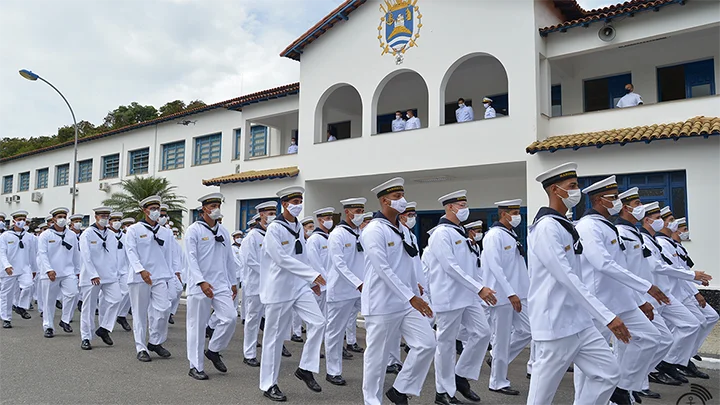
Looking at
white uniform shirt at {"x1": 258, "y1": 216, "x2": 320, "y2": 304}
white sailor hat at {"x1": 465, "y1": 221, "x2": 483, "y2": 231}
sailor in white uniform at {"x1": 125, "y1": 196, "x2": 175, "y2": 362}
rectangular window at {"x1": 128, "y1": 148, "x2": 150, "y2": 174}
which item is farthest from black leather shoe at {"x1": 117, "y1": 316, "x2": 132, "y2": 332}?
rectangular window at {"x1": 128, "y1": 148, "x2": 150, "y2": 174}

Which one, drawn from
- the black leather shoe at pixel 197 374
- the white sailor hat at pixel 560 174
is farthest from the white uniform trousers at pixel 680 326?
the black leather shoe at pixel 197 374

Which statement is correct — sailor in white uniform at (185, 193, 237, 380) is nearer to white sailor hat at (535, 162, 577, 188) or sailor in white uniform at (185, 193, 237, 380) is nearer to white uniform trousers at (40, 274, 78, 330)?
white sailor hat at (535, 162, 577, 188)

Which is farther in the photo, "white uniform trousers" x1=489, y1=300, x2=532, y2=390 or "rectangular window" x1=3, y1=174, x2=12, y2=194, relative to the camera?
"rectangular window" x1=3, y1=174, x2=12, y2=194

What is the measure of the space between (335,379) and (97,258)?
501 centimetres

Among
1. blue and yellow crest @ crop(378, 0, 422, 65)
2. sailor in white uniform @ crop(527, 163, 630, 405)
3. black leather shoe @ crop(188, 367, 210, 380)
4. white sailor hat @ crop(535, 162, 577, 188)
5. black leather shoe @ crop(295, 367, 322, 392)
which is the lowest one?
black leather shoe @ crop(188, 367, 210, 380)

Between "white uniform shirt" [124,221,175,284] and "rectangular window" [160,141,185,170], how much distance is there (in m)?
17.7

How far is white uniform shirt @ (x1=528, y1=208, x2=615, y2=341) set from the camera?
14.0 feet

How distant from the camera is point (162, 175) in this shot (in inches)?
1053

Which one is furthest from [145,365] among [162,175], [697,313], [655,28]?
[162,175]

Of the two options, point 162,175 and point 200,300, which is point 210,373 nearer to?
point 200,300

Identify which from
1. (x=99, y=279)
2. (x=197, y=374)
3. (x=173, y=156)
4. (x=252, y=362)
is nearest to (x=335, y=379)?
(x=252, y=362)

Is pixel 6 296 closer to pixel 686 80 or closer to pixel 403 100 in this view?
pixel 403 100

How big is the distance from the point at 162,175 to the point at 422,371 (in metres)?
23.4

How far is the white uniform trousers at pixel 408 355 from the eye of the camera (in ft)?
17.8
